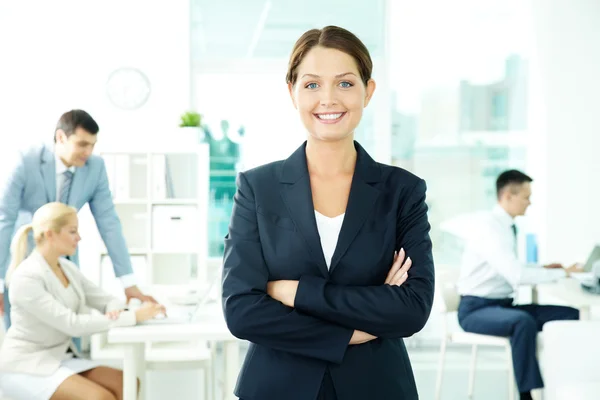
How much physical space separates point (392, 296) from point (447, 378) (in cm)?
466

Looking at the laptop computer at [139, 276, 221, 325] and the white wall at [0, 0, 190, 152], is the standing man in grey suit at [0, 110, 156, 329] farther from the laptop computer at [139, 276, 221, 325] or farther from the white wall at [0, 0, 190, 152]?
the white wall at [0, 0, 190, 152]

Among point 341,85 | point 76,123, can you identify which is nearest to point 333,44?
point 341,85

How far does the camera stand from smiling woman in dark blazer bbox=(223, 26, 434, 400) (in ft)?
4.88

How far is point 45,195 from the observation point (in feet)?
13.9

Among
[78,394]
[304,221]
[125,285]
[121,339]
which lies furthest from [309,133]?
[125,285]

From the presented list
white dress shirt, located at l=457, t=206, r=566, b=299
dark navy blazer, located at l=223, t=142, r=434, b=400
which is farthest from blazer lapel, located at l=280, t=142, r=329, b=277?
white dress shirt, located at l=457, t=206, r=566, b=299

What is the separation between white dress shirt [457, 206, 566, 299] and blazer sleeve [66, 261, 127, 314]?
2203 millimetres

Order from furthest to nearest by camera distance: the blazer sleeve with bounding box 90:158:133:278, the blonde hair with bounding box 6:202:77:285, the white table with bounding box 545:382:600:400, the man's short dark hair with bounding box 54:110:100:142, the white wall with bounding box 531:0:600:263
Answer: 1. the white wall with bounding box 531:0:600:263
2. the blazer sleeve with bounding box 90:158:133:278
3. the man's short dark hair with bounding box 54:110:100:142
4. the blonde hair with bounding box 6:202:77:285
5. the white table with bounding box 545:382:600:400

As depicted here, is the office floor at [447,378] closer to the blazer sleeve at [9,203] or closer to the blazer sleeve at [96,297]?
the blazer sleeve at [96,297]

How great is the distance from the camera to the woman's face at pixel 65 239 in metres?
3.51

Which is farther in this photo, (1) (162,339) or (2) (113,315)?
(2) (113,315)

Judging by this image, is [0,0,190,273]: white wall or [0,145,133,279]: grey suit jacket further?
[0,0,190,273]: white wall

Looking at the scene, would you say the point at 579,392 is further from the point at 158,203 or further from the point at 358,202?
the point at 158,203

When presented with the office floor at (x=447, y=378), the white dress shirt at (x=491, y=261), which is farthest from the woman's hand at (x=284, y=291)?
the white dress shirt at (x=491, y=261)
